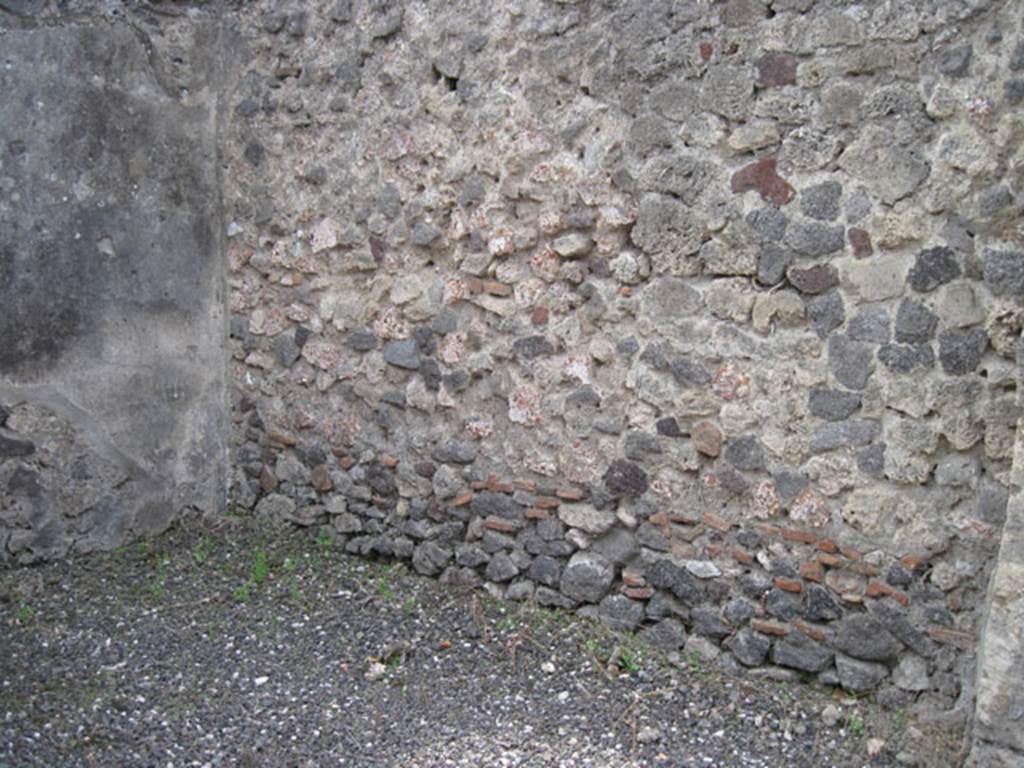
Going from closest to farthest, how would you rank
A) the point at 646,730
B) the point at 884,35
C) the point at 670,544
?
the point at 884,35 < the point at 646,730 < the point at 670,544

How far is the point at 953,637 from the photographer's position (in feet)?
9.62

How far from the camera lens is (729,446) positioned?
3.29 metres

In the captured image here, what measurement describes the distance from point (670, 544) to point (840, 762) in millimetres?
830

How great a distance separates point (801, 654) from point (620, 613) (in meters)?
0.62

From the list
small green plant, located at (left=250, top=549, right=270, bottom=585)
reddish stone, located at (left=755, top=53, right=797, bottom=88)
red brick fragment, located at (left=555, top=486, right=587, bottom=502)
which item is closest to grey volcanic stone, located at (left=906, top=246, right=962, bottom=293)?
reddish stone, located at (left=755, top=53, right=797, bottom=88)

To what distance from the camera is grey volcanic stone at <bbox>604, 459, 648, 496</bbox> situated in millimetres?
3482

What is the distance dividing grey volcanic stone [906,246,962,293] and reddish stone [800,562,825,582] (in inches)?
33.4

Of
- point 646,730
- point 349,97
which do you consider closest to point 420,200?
point 349,97

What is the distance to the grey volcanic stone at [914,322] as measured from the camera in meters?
2.90

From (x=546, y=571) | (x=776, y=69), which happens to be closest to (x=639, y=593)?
(x=546, y=571)

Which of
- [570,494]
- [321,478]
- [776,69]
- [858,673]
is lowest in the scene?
[858,673]

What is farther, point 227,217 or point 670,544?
point 227,217

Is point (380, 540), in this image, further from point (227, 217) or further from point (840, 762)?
point (840, 762)

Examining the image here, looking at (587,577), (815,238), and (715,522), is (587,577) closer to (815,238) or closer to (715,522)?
(715,522)
